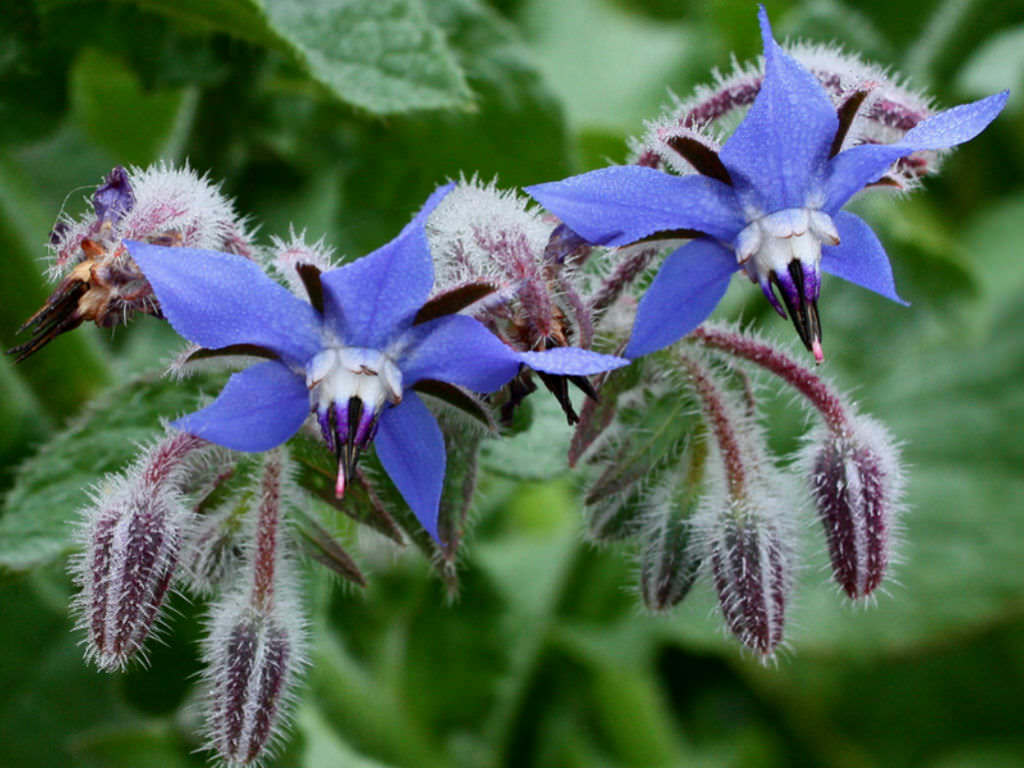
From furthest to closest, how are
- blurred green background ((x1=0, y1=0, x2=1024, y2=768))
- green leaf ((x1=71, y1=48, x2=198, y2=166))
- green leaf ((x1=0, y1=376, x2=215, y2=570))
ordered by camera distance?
1. green leaf ((x1=71, y1=48, x2=198, y2=166))
2. blurred green background ((x1=0, y1=0, x2=1024, y2=768))
3. green leaf ((x1=0, y1=376, x2=215, y2=570))

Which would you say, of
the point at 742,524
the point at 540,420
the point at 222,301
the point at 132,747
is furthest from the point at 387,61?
the point at 132,747

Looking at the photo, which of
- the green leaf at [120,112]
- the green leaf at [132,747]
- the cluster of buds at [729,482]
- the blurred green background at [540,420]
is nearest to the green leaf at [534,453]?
the blurred green background at [540,420]

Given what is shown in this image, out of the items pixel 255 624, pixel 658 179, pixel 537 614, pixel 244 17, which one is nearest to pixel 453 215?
pixel 658 179

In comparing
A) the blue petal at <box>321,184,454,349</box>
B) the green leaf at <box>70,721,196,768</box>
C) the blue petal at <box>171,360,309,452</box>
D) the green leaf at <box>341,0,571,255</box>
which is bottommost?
the blue petal at <box>171,360,309,452</box>

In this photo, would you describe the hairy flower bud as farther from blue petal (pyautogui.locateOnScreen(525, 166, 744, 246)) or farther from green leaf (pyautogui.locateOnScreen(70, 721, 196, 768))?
green leaf (pyautogui.locateOnScreen(70, 721, 196, 768))

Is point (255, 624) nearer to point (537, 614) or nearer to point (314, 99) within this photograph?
point (314, 99)

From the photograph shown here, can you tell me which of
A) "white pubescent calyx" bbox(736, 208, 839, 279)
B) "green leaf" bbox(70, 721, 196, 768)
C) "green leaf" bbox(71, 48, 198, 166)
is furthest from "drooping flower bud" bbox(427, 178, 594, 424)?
"green leaf" bbox(71, 48, 198, 166)
